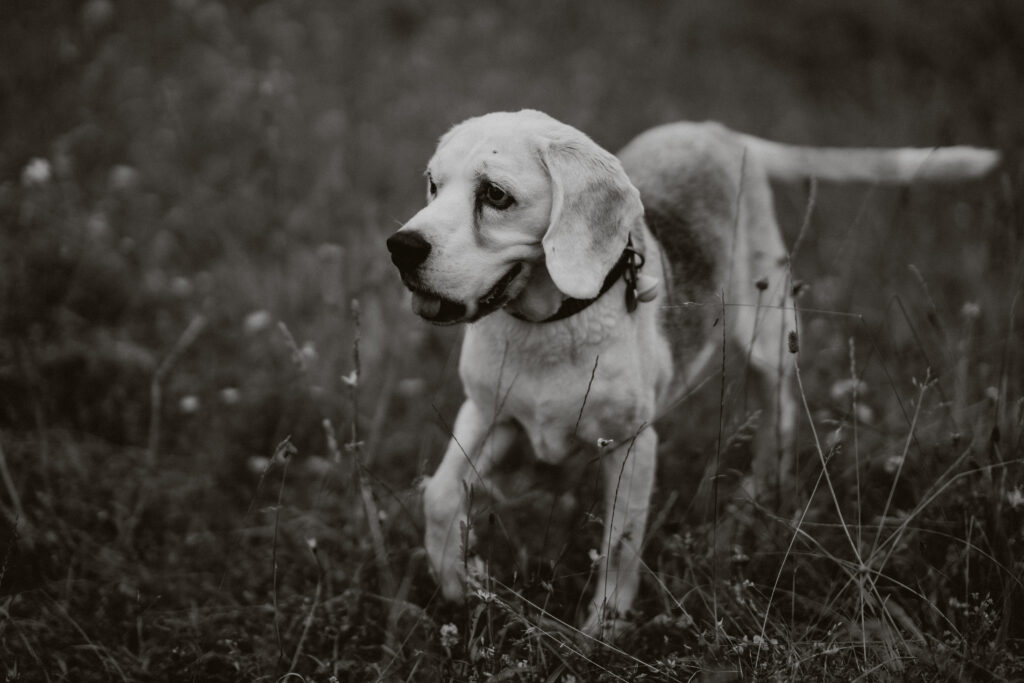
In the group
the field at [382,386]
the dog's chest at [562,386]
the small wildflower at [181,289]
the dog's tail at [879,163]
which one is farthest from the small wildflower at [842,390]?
the small wildflower at [181,289]

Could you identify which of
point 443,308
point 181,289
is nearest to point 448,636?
point 443,308

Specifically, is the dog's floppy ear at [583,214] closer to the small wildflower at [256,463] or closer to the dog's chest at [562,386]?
the dog's chest at [562,386]

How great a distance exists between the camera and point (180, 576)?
9.55ft

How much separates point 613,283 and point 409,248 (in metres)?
0.71

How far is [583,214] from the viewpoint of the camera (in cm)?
241

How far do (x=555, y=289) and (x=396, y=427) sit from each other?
1523mm

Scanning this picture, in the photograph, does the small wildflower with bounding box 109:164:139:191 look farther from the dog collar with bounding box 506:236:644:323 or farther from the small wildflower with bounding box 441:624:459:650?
the small wildflower with bounding box 441:624:459:650

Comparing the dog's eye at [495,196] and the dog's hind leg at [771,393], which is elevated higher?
the dog's eye at [495,196]

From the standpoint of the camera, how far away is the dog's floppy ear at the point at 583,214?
237cm

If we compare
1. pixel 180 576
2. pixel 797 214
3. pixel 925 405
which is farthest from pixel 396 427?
pixel 797 214

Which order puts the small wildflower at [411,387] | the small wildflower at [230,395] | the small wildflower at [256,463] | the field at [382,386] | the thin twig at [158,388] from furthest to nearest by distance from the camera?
the small wildflower at [411,387], the small wildflower at [230,395], the small wildflower at [256,463], the thin twig at [158,388], the field at [382,386]

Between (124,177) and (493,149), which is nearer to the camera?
(493,149)

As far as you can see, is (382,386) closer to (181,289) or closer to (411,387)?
(411,387)

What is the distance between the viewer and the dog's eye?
2.40m
